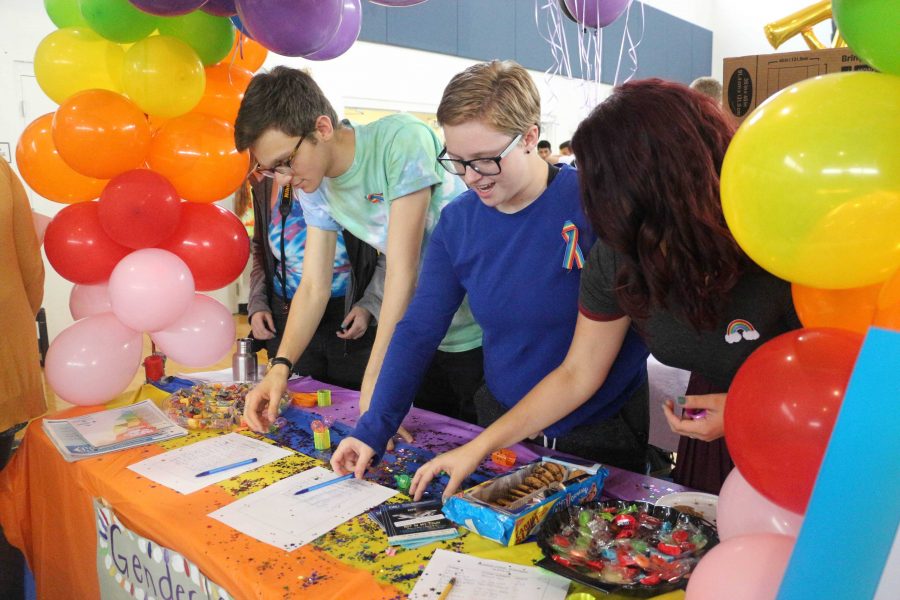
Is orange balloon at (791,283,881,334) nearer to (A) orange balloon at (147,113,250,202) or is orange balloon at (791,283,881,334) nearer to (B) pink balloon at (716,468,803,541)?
(B) pink balloon at (716,468,803,541)

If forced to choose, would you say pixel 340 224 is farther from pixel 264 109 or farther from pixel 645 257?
pixel 645 257

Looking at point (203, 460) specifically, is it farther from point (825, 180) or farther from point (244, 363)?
point (825, 180)

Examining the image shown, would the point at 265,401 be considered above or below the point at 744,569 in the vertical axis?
below

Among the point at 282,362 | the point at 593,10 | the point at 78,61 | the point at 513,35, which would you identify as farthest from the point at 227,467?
the point at 513,35

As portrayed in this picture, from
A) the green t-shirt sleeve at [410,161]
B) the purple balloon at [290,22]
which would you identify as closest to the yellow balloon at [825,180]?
the green t-shirt sleeve at [410,161]

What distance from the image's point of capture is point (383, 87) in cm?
580

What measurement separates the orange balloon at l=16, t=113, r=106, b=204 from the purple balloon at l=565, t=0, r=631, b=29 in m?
1.67

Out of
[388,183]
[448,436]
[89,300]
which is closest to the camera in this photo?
[448,436]

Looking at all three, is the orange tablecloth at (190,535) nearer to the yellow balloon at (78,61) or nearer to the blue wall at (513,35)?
the yellow balloon at (78,61)

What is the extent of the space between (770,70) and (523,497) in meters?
1.39

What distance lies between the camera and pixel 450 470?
119 cm

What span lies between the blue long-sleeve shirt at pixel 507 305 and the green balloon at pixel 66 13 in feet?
4.08

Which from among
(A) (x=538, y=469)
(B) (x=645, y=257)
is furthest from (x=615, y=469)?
(B) (x=645, y=257)

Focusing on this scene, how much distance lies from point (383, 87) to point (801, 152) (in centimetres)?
552
